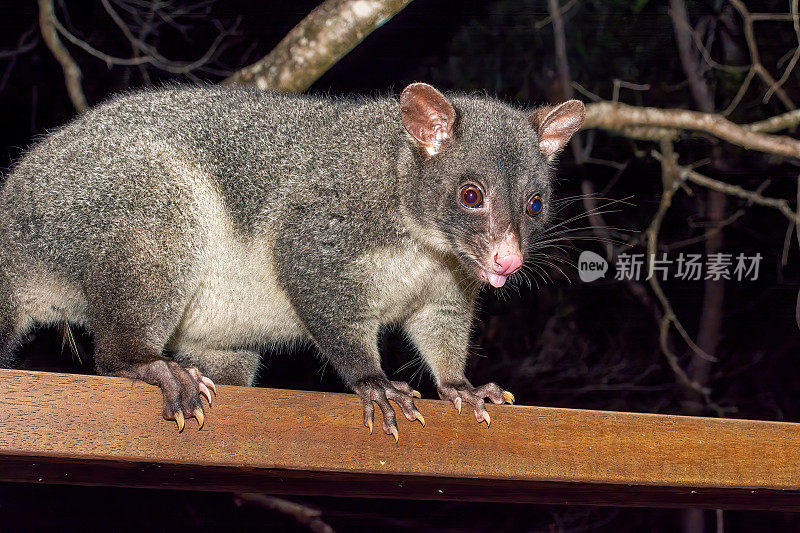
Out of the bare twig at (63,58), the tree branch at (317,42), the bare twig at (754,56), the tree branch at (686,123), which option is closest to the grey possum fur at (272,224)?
the tree branch at (317,42)

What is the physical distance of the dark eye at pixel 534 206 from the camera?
2783 mm

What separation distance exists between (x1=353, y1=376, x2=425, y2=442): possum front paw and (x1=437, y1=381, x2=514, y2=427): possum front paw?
220mm

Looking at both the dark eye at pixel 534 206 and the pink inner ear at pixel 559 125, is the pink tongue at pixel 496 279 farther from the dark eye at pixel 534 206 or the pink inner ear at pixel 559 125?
the pink inner ear at pixel 559 125

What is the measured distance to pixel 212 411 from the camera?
7.68 ft

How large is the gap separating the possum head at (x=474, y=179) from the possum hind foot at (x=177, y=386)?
35.8 inches

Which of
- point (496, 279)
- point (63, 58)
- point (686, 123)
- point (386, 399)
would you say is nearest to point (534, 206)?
point (496, 279)

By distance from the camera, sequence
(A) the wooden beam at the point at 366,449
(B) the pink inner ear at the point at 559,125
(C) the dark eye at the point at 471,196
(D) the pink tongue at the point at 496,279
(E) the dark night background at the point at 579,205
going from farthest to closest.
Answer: (E) the dark night background at the point at 579,205
(B) the pink inner ear at the point at 559,125
(C) the dark eye at the point at 471,196
(D) the pink tongue at the point at 496,279
(A) the wooden beam at the point at 366,449

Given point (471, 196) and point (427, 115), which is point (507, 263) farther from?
point (427, 115)

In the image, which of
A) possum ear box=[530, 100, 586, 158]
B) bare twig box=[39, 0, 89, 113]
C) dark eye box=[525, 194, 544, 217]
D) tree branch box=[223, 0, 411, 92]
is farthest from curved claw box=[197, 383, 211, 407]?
bare twig box=[39, 0, 89, 113]

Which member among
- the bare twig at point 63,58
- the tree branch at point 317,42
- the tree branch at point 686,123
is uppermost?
the tree branch at point 686,123

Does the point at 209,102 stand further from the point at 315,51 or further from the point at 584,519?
the point at 584,519

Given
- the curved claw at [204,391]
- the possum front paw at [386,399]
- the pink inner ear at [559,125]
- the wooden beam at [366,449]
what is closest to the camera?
the wooden beam at [366,449]

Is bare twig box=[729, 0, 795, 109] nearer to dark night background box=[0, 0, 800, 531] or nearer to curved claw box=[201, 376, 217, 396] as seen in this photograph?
dark night background box=[0, 0, 800, 531]

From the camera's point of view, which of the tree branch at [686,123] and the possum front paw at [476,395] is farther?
the tree branch at [686,123]
